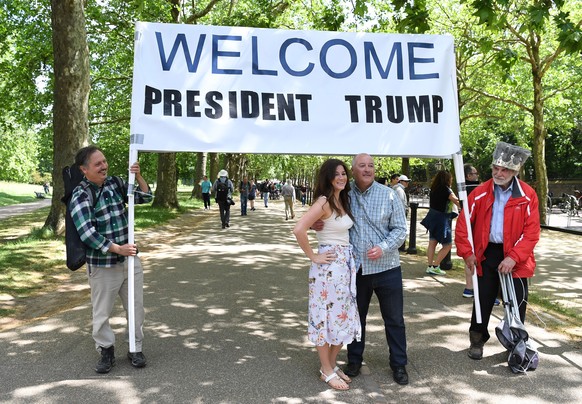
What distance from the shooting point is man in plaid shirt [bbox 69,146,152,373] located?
12.5 ft

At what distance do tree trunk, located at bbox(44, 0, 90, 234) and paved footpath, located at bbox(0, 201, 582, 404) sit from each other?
4.67 m

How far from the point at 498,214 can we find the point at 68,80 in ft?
29.7

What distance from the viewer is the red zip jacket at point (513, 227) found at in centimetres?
410

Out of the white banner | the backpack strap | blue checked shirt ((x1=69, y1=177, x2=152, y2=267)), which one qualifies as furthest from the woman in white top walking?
the backpack strap

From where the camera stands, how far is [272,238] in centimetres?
1334

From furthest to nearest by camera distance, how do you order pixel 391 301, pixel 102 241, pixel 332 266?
1. pixel 391 301
2. pixel 102 241
3. pixel 332 266

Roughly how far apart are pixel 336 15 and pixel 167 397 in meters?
9.40

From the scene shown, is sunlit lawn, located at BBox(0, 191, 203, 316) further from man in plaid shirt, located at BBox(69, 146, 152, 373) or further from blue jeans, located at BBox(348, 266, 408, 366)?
blue jeans, located at BBox(348, 266, 408, 366)

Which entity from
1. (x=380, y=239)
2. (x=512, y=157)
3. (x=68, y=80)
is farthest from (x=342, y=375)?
(x=68, y=80)

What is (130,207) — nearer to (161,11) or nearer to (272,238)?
(272,238)

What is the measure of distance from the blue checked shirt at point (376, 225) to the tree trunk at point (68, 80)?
8037 millimetres

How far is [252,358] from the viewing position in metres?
4.32

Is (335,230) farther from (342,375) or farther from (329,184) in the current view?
(342,375)

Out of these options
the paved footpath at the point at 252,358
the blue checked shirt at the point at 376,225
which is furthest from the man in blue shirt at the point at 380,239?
the paved footpath at the point at 252,358
